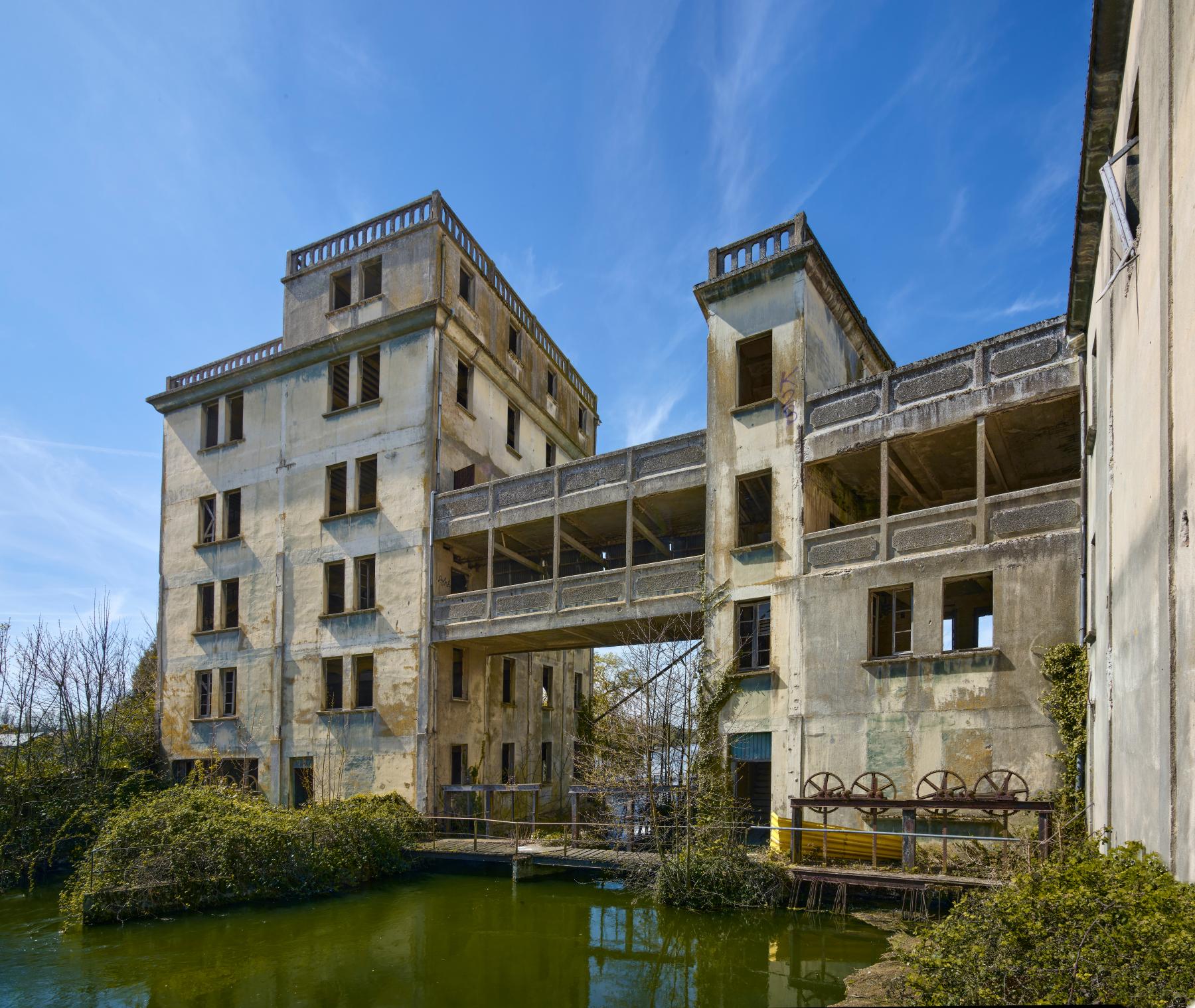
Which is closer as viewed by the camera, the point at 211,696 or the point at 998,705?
Result: the point at 998,705

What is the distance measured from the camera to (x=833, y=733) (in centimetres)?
1673

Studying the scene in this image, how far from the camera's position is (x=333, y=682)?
25.4 metres

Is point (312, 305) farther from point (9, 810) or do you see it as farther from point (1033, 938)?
point (1033, 938)

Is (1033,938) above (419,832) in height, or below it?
above

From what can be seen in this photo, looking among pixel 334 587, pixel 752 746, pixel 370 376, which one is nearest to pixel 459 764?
pixel 334 587

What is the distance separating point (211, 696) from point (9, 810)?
243 inches

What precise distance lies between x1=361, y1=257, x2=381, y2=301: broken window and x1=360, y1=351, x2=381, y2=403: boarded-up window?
6.47 feet

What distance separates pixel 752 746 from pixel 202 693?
63.0 feet

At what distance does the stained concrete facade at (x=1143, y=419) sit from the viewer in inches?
252

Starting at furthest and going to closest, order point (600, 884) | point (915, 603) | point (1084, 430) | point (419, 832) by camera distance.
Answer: point (419, 832)
point (600, 884)
point (915, 603)
point (1084, 430)

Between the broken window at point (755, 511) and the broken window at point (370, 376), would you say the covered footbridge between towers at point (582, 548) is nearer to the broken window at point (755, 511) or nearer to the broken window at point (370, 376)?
the broken window at point (755, 511)

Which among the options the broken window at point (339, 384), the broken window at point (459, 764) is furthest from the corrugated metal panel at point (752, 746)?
the broken window at point (339, 384)

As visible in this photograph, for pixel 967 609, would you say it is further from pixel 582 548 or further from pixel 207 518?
pixel 207 518

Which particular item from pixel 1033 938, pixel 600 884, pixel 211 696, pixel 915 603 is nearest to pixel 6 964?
pixel 600 884
